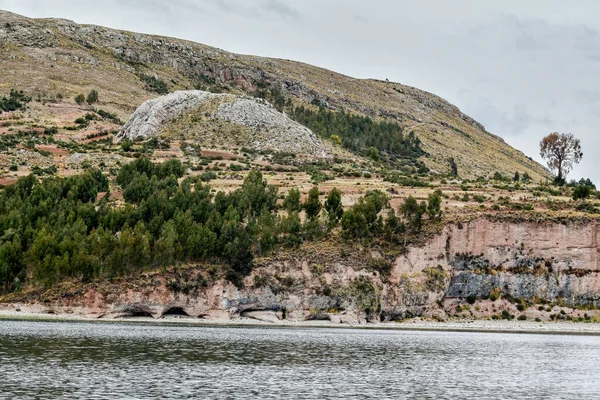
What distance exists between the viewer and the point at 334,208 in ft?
331

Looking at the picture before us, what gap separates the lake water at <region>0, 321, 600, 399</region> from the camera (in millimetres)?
36062

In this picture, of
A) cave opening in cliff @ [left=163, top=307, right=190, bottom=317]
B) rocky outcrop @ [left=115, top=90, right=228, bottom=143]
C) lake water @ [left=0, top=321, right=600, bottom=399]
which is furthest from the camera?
rocky outcrop @ [left=115, top=90, right=228, bottom=143]

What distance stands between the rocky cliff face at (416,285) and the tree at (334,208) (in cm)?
674

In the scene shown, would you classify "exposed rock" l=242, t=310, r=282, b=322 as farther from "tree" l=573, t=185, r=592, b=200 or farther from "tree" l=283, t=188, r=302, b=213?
"tree" l=573, t=185, r=592, b=200

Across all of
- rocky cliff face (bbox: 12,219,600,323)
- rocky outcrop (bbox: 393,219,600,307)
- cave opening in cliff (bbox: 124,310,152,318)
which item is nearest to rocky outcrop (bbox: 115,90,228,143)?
cave opening in cliff (bbox: 124,310,152,318)

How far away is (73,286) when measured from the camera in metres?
80.8

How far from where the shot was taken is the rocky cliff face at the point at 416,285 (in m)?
84.7

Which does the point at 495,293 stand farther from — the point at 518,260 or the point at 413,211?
the point at 413,211

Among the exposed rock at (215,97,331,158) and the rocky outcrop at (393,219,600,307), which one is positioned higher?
the exposed rock at (215,97,331,158)

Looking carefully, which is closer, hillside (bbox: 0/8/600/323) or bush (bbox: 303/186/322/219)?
hillside (bbox: 0/8/600/323)

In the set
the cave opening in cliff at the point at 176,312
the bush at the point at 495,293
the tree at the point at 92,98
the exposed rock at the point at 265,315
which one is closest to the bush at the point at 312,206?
the exposed rock at the point at 265,315

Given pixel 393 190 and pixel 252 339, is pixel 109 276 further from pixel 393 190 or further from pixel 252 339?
pixel 393 190

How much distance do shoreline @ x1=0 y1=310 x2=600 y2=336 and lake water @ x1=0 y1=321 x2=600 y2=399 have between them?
6.47 metres

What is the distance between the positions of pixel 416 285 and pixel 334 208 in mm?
15138
